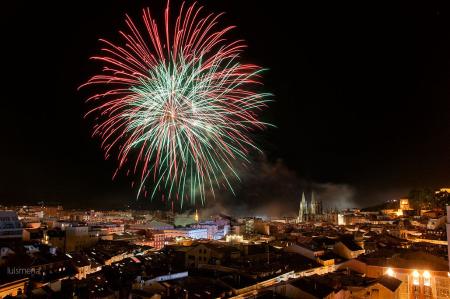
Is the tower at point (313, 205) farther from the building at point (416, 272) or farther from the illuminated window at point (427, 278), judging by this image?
the illuminated window at point (427, 278)

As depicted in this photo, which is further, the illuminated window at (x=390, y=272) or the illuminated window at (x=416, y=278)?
the illuminated window at (x=390, y=272)

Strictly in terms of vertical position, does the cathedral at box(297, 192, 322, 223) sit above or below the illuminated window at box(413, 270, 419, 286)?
above

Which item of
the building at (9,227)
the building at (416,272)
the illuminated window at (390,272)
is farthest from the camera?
the building at (9,227)

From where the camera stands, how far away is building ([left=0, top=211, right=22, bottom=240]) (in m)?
27.7

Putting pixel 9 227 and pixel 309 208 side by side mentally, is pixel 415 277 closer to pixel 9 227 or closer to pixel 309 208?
pixel 9 227

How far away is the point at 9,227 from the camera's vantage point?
93.2 ft

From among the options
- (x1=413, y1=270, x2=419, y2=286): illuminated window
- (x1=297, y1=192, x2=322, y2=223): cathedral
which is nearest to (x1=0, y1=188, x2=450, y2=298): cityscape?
(x1=413, y1=270, x2=419, y2=286): illuminated window

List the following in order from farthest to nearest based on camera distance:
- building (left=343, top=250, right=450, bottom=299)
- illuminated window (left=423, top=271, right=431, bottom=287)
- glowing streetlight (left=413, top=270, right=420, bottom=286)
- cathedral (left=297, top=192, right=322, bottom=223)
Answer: cathedral (left=297, top=192, right=322, bottom=223), glowing streetlight (left=413, top=270, right=420, bottom=286), illuminated window (left=423, top=271, right=431, bottom=287), building (left=343, top=250, right=450, bottom=299)

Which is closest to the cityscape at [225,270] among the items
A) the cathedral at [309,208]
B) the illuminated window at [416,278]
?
the illuminated window at [416,278]

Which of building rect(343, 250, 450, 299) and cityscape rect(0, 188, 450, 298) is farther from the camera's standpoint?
building rect(343, 250, 450, 299)

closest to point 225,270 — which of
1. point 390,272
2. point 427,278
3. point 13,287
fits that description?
point 390,272

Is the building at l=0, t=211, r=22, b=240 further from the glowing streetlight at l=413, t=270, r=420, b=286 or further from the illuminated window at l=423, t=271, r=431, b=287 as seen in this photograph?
the illuminated window at l=423, t=271, r=431, b=287

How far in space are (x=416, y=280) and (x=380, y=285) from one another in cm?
158

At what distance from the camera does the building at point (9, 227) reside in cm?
2770
